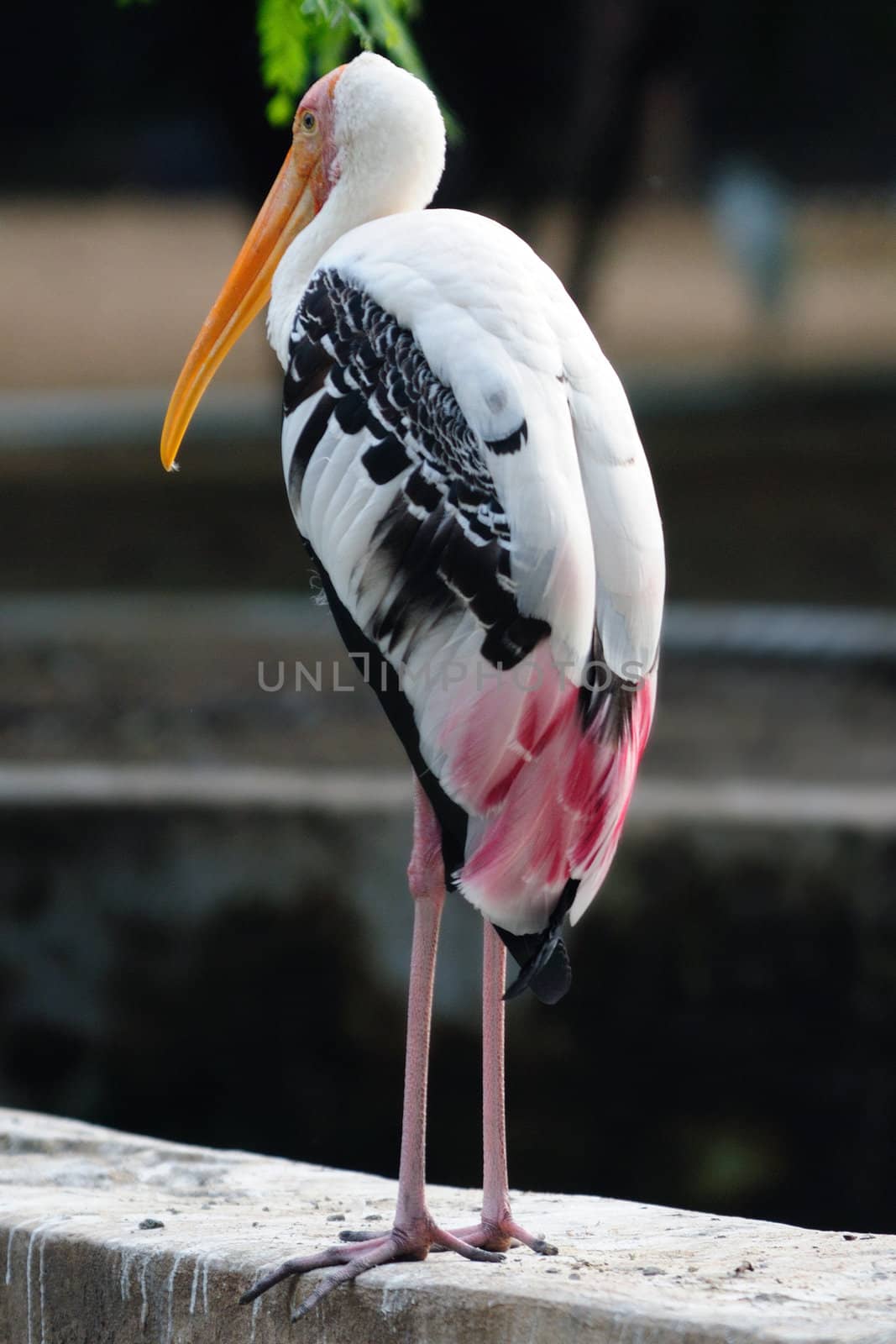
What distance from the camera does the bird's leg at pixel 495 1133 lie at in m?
3.17

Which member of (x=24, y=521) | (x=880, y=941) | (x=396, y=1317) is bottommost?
(x=24, y=521)

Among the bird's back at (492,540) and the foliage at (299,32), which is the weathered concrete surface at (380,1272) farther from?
the foliage at (299,32)

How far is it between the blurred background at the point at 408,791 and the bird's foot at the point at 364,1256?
2358 millimetres

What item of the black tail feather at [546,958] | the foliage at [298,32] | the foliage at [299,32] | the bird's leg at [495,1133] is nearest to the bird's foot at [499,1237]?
the bird's leg at [495,1133]

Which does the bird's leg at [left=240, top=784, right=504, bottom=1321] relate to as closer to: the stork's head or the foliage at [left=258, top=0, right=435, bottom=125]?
the stork's head

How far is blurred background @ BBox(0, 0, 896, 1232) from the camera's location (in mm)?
5480

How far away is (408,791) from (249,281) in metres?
2.55

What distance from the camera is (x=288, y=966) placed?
5.52m

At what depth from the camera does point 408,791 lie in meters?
5.78

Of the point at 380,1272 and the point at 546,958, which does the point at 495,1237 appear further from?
the point at 546,958

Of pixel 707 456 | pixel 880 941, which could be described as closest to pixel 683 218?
pixel 707 456

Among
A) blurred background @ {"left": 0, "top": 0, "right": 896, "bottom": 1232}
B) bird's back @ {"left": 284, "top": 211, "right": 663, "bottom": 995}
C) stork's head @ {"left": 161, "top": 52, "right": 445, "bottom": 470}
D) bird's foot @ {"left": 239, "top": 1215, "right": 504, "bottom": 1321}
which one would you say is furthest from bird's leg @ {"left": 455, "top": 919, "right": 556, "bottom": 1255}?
blurred background @ {"left": 0, "top": 0, "right": 896, "bottom": 1232}

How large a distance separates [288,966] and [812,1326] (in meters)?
2.98

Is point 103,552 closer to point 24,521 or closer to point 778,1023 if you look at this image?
point 24,521
